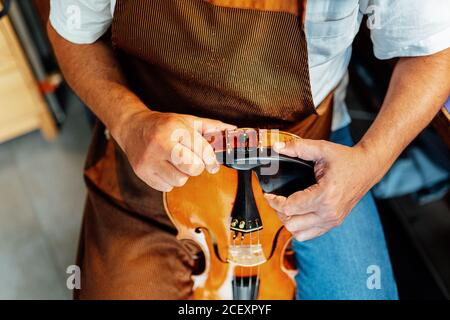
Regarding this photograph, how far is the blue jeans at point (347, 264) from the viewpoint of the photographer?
80 centimetres

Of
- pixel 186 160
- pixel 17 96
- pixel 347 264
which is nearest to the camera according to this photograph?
pixel 186 160

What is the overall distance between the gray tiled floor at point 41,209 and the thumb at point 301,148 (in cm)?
92

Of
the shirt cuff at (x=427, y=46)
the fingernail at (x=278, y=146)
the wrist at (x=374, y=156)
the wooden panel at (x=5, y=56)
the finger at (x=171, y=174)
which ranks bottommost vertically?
the wooden panel at (x=5, y=56)

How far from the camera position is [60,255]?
4.38 feet

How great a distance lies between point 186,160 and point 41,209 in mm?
992

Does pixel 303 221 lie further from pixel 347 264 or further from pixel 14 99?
pixel 14 99

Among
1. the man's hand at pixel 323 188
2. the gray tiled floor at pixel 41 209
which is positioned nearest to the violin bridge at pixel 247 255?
the man's hand at pixel 323 188

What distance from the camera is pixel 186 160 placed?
59 centimetres

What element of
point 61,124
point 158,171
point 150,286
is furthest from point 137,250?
point 61,124

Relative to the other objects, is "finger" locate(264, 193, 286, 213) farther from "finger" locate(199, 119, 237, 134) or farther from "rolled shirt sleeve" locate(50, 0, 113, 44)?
"rolled shirt sleeve" locate(50, 0, 113, 44)

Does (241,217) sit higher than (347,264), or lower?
higher

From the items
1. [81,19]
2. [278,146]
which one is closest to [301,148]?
[278,146]

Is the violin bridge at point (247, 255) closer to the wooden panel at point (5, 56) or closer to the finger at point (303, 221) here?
the finger at point (303, 221)

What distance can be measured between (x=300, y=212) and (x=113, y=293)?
0.39 meters
